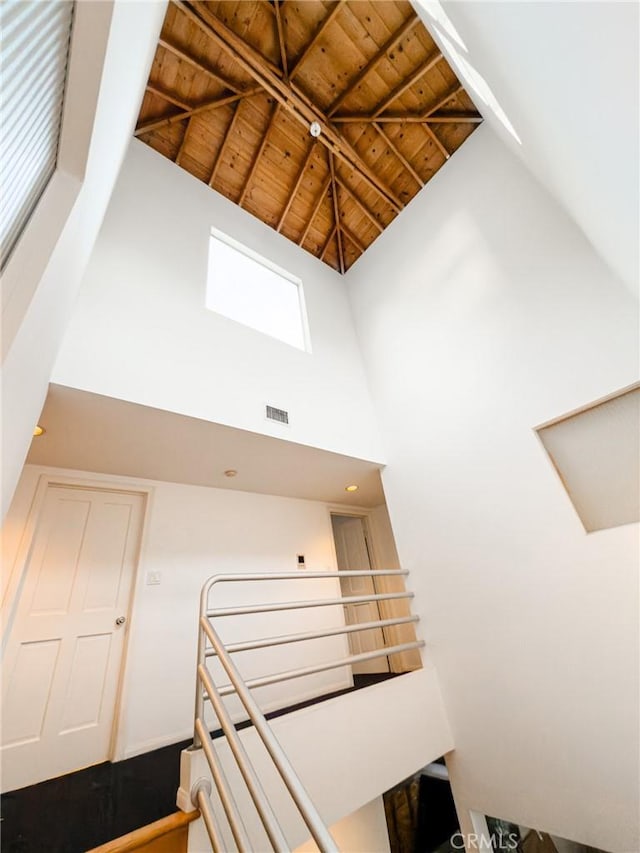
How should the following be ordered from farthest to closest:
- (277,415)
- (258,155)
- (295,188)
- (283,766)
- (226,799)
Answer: (295,188) → (258,155) → (277,415) → (226,799) → (283,766)

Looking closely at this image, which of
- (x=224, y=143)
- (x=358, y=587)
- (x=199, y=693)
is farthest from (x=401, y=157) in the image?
(x=358, y=587)

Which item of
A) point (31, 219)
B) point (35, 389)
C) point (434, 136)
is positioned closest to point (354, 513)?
point (35, 389)

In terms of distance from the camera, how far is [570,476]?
2268 mm

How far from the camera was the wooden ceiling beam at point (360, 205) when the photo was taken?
170 inches

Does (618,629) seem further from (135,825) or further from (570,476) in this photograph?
(135,825)

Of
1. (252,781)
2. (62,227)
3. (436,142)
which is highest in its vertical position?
(436,142)

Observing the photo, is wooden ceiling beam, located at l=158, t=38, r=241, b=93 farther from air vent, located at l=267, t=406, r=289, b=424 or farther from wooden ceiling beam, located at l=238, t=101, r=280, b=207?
air vent, located at l=267, t=406, r=289, b=424

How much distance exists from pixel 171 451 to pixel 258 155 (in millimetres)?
3538

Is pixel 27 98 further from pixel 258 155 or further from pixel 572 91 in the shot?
pixel 258 155

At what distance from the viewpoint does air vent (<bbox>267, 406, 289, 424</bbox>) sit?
2.74 m

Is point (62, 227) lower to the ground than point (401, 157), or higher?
lower

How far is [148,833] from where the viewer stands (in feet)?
4.19

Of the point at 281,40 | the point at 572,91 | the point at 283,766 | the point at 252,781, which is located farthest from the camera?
the point at 281,40

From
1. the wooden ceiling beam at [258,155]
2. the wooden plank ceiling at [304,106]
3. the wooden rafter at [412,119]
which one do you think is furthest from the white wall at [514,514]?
the wooden ceiling beam at [258,155]
